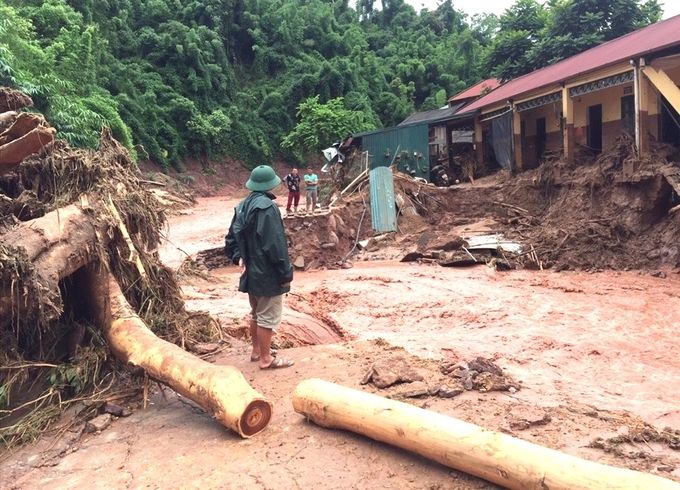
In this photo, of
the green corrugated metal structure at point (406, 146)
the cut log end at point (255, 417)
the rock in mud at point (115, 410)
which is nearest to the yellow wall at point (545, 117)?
the green corrugated metal structure at point (406, 146)

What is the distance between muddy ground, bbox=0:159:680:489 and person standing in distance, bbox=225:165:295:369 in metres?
0.44

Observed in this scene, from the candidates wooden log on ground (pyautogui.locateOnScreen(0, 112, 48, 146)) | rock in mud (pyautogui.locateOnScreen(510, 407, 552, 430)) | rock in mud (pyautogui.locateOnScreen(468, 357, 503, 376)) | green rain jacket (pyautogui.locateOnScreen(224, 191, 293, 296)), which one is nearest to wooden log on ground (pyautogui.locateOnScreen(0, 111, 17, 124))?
wooden log on ground (pyautogui.locateOnScreen(0, 112, 48, 146))

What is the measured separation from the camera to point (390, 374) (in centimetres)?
423

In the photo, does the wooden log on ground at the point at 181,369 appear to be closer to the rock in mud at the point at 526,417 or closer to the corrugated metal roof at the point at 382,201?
the rock in mud at the point at 526,417

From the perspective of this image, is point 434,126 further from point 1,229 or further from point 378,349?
point 1,229

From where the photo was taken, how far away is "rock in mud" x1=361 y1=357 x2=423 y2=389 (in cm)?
416

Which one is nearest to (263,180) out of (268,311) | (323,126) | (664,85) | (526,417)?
(268,311)

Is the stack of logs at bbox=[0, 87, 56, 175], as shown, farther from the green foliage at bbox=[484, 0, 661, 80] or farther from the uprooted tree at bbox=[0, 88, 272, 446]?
the green foliage at bbox=[484, 0, 661, 80]

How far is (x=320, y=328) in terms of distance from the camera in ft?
25.8

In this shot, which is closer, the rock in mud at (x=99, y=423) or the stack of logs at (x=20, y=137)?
the rock in mud at (x=99, y=423)

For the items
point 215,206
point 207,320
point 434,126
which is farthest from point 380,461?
point 215,206

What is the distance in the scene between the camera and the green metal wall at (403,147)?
20.9 meters

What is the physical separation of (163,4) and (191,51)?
5800mm

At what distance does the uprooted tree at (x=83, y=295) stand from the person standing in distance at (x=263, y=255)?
80cm
